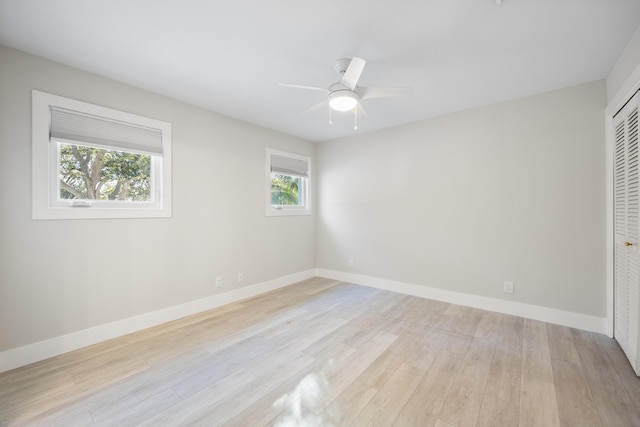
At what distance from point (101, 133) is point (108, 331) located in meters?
1.88

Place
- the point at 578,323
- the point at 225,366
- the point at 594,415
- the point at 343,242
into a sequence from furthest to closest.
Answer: the point at 343,242, the point at 578,323, the point at 225,366, the point at 594,415

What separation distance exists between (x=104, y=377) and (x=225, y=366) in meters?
0.86

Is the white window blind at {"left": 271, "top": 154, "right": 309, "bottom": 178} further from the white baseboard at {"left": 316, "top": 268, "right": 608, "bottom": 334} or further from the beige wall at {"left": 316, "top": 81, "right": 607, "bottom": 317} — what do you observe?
the white baseboard at {"left": 316, "top": 268, "right": 608, "bottom": 334}

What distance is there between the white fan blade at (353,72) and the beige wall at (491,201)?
199cm

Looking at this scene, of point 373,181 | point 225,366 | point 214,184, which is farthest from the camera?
point 373,181

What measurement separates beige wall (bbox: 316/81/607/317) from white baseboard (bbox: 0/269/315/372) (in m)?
2.06

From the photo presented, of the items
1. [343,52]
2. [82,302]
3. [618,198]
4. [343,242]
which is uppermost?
[343,52]

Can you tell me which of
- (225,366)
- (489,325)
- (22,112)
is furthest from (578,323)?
(22,112)

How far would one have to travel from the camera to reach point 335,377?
6.33ft

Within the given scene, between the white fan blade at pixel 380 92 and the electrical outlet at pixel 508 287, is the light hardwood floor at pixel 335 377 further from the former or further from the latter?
the white fan blade at pixel 380 92

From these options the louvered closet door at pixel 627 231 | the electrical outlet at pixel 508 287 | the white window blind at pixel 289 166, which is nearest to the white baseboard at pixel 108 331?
the white window blind at pixel 289 166

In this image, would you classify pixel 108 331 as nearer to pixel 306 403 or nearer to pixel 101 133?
pixel 101 133

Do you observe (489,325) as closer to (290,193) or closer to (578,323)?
(578,323)

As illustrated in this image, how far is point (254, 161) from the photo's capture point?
151 inches
